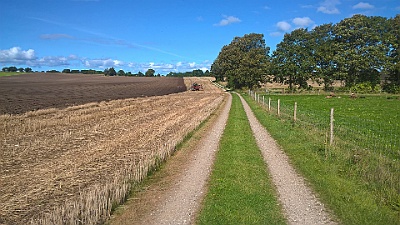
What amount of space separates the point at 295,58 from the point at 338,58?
28.4 feet

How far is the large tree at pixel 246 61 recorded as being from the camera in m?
76.6

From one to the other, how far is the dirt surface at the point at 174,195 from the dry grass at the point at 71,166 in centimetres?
45

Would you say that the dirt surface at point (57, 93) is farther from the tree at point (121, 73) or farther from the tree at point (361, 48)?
the tree at point (121, 73)

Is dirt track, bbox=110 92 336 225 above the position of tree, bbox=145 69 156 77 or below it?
below

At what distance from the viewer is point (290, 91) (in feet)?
235

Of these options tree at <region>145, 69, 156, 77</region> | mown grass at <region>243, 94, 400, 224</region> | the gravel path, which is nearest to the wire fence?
mown grass at <region>243, 94, 400, 224</region>

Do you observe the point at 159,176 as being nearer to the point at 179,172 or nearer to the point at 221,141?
the point at 179,172

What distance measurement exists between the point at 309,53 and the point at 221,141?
60736mm

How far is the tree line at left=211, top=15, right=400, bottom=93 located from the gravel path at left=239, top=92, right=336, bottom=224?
5988 cm

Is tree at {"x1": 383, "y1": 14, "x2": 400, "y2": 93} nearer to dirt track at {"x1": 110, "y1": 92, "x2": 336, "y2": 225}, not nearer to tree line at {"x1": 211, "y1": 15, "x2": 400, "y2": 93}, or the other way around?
tree line at {"x1": 211, "y1": 15, "x2": 400, "y2": 93}

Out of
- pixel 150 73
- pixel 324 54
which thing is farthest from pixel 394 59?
pixel 150 73

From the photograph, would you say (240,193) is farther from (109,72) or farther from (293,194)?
(109,72)

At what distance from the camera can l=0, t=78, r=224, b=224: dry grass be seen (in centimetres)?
681

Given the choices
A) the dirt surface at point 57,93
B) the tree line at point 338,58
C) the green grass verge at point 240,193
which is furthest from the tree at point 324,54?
the green grass verge at point 240,193
